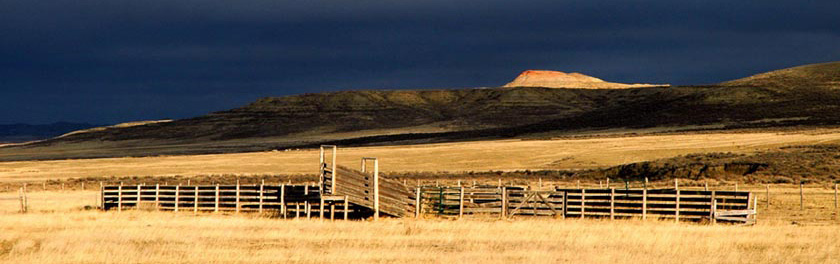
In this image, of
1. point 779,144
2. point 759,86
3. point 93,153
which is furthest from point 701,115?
point 93,153

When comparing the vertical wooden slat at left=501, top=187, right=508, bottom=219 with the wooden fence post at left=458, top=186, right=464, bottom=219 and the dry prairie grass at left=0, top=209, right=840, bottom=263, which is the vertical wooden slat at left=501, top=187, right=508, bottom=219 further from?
the dry prairie grass at left=0, top=209, right=840, bottom=263

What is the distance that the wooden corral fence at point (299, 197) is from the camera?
3747cm

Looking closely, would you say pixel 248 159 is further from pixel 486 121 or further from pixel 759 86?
pixel 759 86

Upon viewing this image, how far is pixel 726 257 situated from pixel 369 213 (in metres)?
18.0

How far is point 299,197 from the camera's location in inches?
1532

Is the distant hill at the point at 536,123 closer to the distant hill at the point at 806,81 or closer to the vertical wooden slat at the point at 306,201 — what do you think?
the distant hill at the point at 806,81

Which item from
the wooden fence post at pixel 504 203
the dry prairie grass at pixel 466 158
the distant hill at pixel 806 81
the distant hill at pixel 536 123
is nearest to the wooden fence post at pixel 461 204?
the wooden fence post at pixel 504 203

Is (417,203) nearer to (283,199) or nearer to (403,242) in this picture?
(283,199)

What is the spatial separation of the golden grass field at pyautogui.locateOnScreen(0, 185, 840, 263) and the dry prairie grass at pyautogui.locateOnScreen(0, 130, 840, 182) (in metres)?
47.1

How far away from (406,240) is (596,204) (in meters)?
11.6

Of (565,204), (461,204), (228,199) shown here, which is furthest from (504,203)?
(228,199)

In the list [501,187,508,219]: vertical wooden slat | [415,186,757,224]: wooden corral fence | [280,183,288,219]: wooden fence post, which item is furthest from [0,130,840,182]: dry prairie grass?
[280,183,288,219]: wooden fence post

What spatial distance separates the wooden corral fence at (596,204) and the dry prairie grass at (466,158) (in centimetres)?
4085

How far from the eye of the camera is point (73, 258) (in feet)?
77.0
